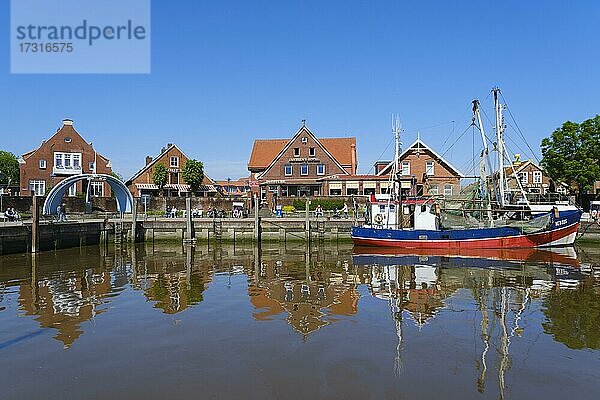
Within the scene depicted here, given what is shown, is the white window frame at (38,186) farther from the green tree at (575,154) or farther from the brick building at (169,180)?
the green tree at (575,154)

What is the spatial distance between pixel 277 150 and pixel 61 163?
2454 centimetres

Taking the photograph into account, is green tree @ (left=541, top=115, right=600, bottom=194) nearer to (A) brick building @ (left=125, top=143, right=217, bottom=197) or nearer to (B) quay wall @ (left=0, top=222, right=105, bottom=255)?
(A) brick building @ (left=125, top=143, right=217, bottom=197)

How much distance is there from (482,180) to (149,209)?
106 feet

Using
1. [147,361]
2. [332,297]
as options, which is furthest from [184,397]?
[332,297]

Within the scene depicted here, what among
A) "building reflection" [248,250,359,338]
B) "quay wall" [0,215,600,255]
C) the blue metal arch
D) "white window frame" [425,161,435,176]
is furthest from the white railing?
"white window frame" [425,161,435,176]

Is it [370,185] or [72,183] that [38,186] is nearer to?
[72,183]

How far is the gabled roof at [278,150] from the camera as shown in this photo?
2488 inches

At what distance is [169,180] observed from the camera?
209ft

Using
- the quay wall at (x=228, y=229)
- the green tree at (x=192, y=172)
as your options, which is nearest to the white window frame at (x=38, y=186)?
the green tree at (x=192, y=172)

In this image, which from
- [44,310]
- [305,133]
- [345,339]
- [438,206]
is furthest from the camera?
[305,133]

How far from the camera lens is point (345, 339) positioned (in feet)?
40.6

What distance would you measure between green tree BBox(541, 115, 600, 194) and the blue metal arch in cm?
3867

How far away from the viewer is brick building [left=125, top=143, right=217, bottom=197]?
62.6 meters

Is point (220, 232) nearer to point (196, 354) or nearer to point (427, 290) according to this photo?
point (427, 290)
